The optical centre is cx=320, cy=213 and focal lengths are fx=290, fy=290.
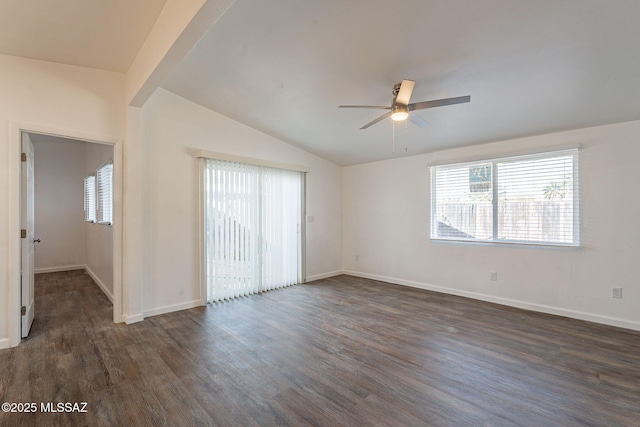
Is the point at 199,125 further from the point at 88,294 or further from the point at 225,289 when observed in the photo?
the point at 88,294

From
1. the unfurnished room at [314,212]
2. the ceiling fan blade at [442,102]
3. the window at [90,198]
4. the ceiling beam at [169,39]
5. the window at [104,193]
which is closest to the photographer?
the ceiling beam at [169,39]

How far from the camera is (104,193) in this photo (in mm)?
4953

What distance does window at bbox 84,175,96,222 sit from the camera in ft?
18.8

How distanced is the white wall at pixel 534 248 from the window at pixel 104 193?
4.51 metres

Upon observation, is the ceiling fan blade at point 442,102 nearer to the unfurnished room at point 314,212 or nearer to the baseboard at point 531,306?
the unfurnished room at point 314,212

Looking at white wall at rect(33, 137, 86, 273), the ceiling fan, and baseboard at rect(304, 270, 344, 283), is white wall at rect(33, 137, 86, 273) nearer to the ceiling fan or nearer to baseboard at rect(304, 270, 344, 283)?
baseboard at rect(304, 270, 344, 283)

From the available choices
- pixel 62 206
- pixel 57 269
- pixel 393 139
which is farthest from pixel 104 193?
pixel 393 139

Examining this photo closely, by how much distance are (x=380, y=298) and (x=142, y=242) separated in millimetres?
3484

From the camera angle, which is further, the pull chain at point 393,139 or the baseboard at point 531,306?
the pull chain at point 393,139

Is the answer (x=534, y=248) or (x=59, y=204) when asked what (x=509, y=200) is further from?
(x=59, y=204)

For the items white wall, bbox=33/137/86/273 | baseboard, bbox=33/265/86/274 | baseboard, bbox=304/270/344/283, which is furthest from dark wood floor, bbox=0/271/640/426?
white wall, bbox=33/137/86/273

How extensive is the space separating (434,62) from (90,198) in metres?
6.79

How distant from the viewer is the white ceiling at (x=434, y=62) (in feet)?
7.11

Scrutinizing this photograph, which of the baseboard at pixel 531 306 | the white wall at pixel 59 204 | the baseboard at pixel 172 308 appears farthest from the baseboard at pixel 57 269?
the baseboard at pixel 531 306
